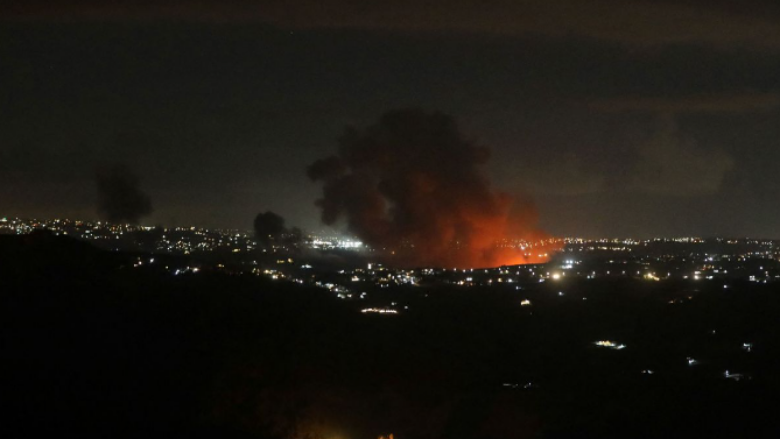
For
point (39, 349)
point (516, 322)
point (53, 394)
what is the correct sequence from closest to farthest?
1. point (53, 394)
2. point (39, 349)
3. point (516, 322)

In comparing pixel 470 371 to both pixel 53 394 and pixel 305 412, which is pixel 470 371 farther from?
pixel 53 394

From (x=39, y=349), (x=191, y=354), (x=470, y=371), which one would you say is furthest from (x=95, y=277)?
(x=470, y=371)

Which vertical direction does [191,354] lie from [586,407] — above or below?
above

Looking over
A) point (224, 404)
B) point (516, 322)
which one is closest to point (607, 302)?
point (516, 322)

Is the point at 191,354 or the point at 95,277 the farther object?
the point at 95,277

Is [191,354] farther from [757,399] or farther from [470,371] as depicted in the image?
[757,399]

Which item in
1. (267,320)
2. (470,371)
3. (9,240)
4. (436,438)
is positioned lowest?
(436,438)

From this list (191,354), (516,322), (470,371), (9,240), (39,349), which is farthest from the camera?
(516,322)
